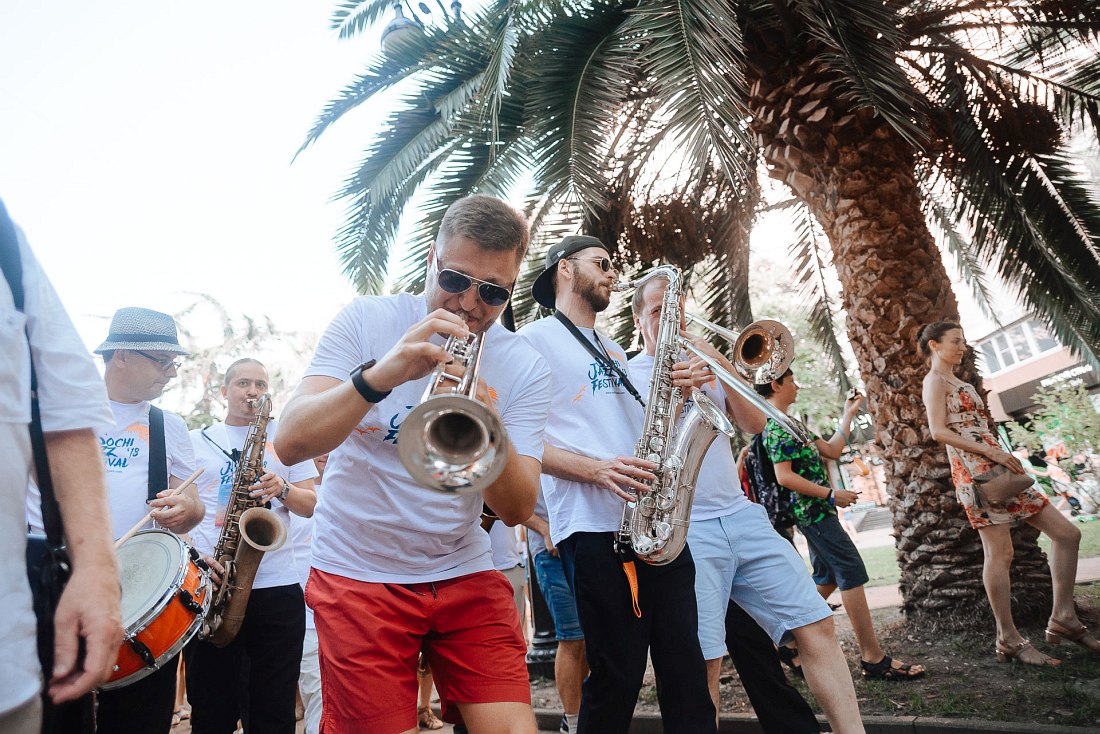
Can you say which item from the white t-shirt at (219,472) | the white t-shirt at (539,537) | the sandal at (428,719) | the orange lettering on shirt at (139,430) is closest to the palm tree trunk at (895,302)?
the white t-shirt at (539,537)

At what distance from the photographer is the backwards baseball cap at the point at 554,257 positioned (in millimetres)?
4094

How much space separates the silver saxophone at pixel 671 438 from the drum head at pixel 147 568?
185cm

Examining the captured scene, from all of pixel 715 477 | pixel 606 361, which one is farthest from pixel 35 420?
pixel 715 477

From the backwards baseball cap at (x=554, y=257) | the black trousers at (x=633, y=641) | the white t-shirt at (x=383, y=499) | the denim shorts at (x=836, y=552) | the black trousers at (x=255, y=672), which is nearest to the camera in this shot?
the white t-shirt at (x=383, y=499)

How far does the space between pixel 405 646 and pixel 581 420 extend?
152cm

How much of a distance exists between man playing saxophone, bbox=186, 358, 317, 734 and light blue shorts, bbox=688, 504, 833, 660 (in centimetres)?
222

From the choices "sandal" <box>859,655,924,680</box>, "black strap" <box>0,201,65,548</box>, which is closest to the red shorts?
"black strap" <box>0,201,65,548</box>

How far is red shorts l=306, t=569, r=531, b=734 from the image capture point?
219cm

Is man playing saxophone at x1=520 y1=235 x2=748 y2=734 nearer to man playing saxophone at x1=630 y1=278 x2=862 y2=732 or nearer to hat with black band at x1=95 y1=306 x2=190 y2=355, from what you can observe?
man playing saxophone at x1=630 y1=278 x2=862 y2=732

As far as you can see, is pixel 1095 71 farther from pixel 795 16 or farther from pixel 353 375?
pixel 353 375

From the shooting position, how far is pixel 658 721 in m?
5.21

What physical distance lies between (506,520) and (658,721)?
3.49 meters

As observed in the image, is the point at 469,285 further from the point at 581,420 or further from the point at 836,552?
the point at 836,552

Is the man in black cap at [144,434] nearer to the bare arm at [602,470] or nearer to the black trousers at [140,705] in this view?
the black trousers at [140,705]
